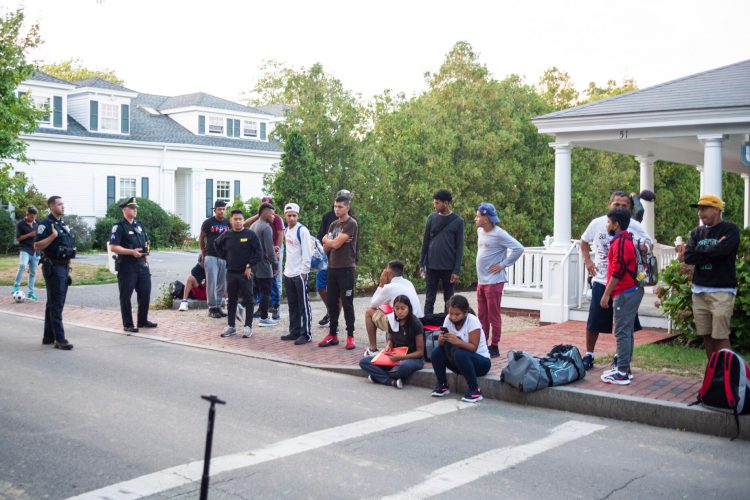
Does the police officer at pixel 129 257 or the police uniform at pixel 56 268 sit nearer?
the police uniform at pixel 56 268

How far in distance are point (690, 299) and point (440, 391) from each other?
3969 mm

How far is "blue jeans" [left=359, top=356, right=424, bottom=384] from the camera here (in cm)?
883

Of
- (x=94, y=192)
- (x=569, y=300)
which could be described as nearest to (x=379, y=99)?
(x=569, y=300)

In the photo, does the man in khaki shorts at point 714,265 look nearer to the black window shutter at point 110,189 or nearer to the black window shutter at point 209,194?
the black window shutter at point 110,189

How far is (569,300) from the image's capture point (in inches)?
523

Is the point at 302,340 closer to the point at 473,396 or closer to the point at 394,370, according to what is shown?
the point at 394,370

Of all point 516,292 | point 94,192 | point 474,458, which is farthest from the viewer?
point 94,192

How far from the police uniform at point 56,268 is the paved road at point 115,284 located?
5.34 metres

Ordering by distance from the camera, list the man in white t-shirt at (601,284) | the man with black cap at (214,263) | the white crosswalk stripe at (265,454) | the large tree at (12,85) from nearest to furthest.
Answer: the white crosswalk stripe at (265,454)
the man in white t-shirt at (601,284)
the man with black cap at (214,263)
the large tree at (12,85)

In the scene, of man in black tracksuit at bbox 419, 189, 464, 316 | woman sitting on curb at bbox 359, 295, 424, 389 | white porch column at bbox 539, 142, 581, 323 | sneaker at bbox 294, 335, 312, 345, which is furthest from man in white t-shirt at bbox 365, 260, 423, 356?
white porch column at bbox 539, 142, 581, 323

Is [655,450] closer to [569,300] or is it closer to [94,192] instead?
[569,300]

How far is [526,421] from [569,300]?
6222 millimetres

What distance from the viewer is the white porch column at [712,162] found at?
1311cm

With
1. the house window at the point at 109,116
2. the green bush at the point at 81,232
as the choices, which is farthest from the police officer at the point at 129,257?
the house window at the point at 109,116
